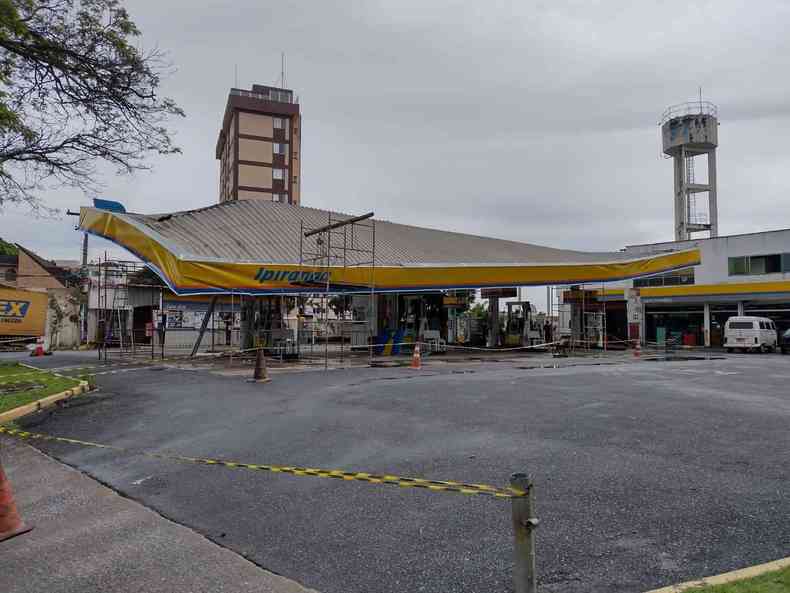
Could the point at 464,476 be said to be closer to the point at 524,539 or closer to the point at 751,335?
the point at 524,539

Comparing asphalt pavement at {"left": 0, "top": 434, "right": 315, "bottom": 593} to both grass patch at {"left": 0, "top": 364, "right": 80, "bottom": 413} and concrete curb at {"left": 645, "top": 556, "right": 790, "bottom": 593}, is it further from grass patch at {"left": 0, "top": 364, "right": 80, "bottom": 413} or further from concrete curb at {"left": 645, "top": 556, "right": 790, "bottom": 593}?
grass patch at {"left": 0, "top": 364, "right": 80, "bottom": 413}

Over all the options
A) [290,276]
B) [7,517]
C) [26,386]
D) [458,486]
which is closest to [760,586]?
[458,486]

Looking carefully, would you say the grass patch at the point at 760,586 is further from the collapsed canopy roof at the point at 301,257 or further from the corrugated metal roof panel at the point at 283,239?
the corrugated metal roof panel at the point at 283,239

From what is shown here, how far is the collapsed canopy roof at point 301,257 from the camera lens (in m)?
18.4

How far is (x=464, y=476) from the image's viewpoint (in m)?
5.70

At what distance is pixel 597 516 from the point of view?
4.68 m

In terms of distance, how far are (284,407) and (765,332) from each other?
3244cm

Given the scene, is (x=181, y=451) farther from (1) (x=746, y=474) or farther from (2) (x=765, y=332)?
(2) (x=765, y=332)

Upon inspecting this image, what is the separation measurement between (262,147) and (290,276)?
48912mm

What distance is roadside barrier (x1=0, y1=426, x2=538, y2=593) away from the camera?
2.99 metres

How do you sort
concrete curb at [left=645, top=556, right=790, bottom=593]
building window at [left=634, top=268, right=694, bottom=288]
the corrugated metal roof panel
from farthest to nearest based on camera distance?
1. building window at [left=634, top=268, right=694, bottom=288]
2. the corrugated metal roof panel
3. concrete curb at [left=645, top=556, right=790, bottom=593]

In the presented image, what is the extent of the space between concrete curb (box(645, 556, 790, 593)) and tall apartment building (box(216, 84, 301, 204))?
62873 millimetres

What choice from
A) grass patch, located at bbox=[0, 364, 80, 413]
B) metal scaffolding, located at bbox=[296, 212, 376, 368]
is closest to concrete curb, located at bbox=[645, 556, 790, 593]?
grass patch, located at bbox=[0, 364, 80, 413]

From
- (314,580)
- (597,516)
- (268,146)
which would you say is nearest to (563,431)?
(597,516)
